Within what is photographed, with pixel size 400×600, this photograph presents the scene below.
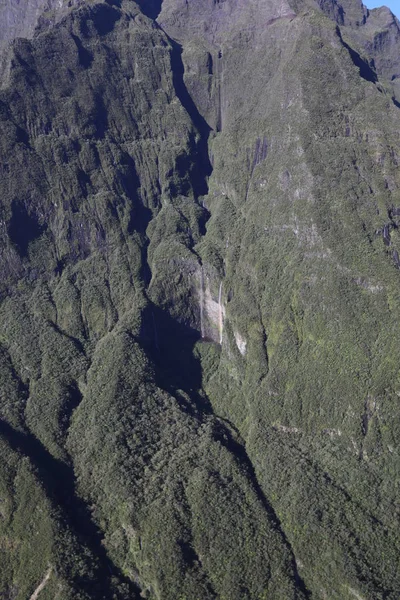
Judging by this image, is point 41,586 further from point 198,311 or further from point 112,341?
point 198,311

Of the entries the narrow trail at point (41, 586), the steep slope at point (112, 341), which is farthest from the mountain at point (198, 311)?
the narrow trail at point (41, 586)

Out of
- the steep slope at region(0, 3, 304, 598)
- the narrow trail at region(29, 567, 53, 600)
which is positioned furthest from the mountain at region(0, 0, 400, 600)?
the narrow trail at region(29, 567, 53, 600)

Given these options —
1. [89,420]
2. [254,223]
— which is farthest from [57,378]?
[254,223]

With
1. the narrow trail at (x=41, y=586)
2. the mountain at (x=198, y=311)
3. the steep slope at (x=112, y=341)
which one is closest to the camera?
the narrow trail at (x=41, y=586)

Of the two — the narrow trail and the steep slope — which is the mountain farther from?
the narrow trail

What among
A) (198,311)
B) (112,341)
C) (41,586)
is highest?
(198,311)

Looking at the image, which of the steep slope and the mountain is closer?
the steep slope

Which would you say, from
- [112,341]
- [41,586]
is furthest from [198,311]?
[41,586]

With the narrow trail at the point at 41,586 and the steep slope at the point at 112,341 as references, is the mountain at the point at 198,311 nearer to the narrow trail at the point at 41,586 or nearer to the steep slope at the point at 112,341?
the steep slope at the point at 112,341
